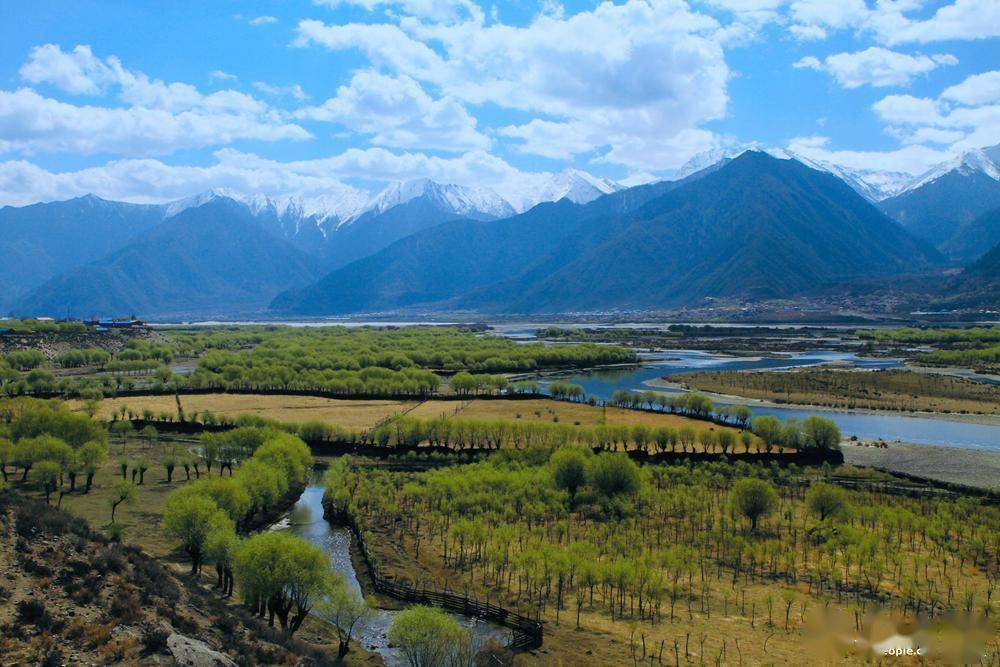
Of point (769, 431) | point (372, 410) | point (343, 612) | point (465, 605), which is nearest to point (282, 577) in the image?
point (343, 612)

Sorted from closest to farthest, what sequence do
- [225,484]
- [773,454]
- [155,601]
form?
[155,601] < [225,484] < [773,454]

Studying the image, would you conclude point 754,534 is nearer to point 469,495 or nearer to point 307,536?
point 469,495

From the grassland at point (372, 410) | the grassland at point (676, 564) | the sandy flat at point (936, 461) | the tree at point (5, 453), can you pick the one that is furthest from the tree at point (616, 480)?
the tree at point (5, 453)

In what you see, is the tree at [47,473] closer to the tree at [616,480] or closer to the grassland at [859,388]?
the tree at [616,480]

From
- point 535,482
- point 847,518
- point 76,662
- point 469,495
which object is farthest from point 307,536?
point 847,518

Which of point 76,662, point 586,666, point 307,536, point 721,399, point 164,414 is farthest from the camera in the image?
point 721,399

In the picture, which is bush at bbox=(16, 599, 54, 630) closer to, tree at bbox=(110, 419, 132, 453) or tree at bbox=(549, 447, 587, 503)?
tree at bbox=(549, 447, 587, 503)
